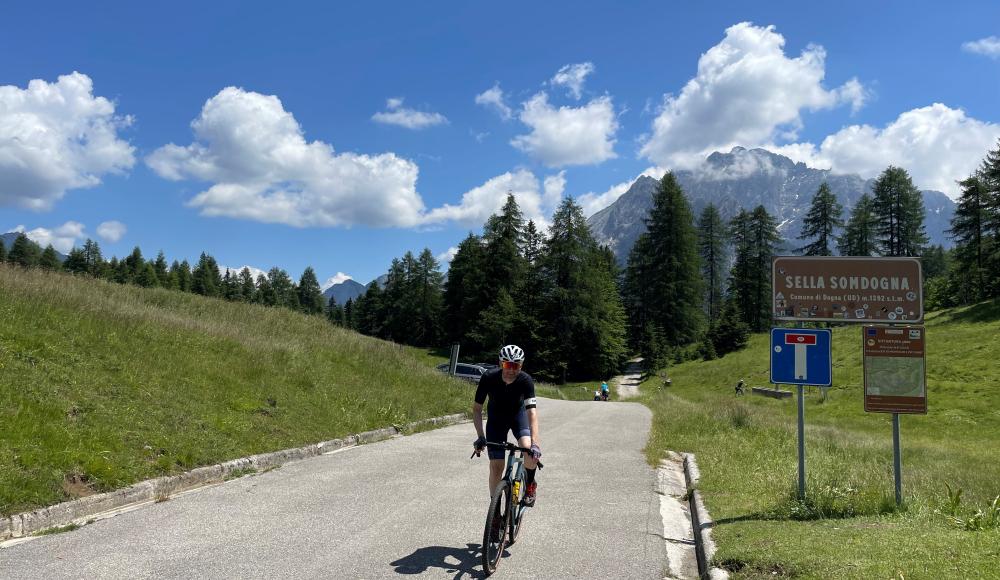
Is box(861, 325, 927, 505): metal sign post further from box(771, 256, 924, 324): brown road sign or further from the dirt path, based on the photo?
the dirt path

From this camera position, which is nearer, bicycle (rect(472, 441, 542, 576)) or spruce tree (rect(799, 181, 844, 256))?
bicycle (rect(472, 441, 542, 576))

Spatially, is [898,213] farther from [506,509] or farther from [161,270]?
[161,270]

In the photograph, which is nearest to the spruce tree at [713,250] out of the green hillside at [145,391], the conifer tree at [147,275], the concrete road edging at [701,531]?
the green hillside at [145,391]

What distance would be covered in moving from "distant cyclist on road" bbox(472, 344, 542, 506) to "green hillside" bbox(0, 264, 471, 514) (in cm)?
472

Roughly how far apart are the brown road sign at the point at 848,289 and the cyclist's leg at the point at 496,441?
4.42 meters

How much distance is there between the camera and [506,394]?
5906 mm

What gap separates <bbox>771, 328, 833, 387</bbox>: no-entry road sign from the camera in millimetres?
7676

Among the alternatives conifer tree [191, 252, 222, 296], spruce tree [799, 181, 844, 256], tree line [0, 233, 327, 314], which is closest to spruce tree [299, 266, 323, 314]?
tree line [0, 233, 327, 314]

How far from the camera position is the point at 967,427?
69.5 feet

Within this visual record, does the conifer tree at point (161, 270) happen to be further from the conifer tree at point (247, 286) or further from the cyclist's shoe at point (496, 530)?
the cyclist's shoe at point (496, 530)

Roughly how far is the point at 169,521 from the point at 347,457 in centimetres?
427

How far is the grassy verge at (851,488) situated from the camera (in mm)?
4840

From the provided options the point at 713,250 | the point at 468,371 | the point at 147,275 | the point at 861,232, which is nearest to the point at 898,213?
the point at 861,232

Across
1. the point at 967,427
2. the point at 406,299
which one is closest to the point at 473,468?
the point at 967,427
